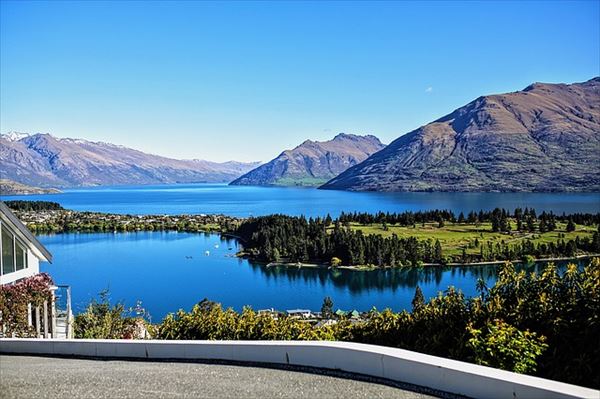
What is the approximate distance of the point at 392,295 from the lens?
67625mm

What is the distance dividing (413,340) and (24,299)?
350 inches

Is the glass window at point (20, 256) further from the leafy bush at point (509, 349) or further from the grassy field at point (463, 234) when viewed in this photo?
the grassy field at point (463, 234)

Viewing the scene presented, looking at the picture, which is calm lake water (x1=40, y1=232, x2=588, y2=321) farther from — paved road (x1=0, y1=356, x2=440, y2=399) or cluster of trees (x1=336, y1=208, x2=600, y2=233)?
paved road (x1=0, y1=356, x2=440, y2=399)

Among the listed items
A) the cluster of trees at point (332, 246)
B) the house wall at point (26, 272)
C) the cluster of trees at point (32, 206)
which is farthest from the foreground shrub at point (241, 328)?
the cluster of trees at point (32, 206)

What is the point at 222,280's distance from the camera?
2977 inches

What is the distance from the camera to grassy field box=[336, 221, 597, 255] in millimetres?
99625

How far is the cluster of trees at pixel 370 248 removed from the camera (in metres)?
89.0

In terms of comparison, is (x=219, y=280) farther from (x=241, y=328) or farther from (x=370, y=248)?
(x=241, y=328)

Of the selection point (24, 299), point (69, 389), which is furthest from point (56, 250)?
point (69, 389)

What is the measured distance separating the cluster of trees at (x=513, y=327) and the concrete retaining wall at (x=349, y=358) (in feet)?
2.25

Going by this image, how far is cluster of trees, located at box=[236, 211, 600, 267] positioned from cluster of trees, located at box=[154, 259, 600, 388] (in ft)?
269

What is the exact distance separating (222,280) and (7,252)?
62.0m

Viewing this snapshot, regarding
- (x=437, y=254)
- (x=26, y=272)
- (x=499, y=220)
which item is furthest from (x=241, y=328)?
(x=499, y=220)

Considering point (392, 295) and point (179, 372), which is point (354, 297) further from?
point (179, 372)
